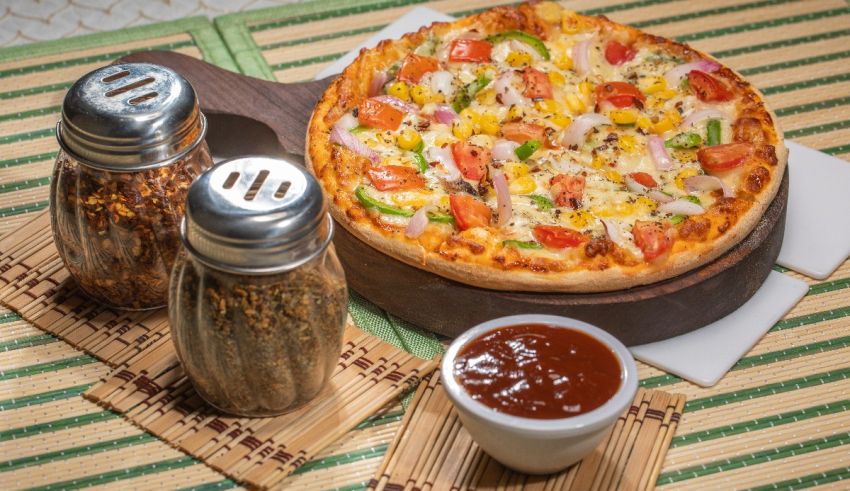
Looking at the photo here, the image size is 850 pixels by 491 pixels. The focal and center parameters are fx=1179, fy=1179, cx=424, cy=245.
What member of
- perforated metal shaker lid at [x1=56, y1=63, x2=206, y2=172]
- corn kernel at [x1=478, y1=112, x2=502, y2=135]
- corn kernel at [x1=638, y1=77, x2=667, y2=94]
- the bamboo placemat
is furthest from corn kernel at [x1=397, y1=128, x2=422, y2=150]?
the bamboo placemat

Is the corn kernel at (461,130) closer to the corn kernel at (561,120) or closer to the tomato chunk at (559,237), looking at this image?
the corn kernel at (561,120)

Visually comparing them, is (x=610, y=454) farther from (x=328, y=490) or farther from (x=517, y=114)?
(x=517, y=114)

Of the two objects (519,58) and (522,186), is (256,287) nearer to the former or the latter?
(522,186)

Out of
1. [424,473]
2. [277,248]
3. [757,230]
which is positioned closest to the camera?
[277,248]

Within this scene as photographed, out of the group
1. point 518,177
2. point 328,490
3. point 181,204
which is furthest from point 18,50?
point 328,490

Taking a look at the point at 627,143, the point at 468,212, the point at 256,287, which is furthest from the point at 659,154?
the point at 256,287

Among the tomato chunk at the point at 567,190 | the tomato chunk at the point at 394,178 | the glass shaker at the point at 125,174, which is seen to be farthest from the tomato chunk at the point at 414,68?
the glass shaker at the point at 125,174
